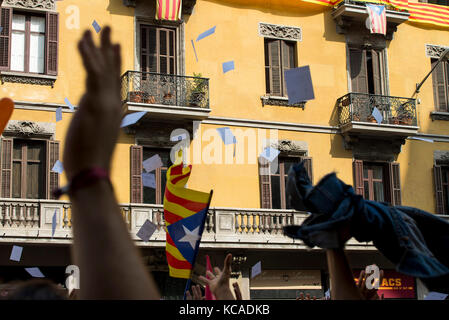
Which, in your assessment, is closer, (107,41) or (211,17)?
(107,41)

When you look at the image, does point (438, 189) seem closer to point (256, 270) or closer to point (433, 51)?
point (433, 51)

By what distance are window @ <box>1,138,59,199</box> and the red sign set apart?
8400mm

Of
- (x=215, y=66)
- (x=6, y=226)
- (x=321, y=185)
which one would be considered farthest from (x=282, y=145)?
(x=321, y=185)

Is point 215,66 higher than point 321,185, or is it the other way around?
point 215,66

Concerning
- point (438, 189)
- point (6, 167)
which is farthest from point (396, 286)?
point (6, 167)

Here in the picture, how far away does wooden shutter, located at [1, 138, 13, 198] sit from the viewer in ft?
53.5

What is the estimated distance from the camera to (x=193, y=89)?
17781 millimetres

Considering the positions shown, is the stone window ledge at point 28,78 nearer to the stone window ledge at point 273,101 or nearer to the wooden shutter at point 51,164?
the wooden shutter at point 51,164

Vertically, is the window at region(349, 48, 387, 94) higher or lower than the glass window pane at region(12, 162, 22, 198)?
higher

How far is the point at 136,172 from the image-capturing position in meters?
17.4

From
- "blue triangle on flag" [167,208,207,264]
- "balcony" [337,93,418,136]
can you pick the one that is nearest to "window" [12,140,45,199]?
"balcony" [337,93,418,136]

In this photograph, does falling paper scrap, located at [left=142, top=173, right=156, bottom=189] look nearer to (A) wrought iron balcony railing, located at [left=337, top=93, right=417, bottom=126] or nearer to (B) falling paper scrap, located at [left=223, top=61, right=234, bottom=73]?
(B) falling paper scrap, located at [left=223, top=61, right=234, bottom=73]
